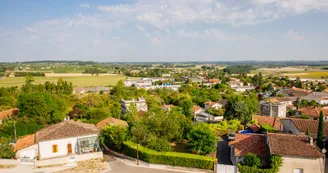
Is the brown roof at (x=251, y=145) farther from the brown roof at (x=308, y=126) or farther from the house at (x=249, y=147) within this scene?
the brown roof at (x=308, y=126)

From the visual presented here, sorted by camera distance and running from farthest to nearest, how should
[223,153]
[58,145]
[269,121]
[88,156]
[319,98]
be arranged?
[319,98]
[269,121]
[223,153]
[88,156]
[58,145]

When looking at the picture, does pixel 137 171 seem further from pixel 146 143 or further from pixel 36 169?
pixel 36 169

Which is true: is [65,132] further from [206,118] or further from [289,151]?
[206,118]

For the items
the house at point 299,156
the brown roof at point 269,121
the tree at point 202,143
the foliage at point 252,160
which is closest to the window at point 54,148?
the tree at point 202,143

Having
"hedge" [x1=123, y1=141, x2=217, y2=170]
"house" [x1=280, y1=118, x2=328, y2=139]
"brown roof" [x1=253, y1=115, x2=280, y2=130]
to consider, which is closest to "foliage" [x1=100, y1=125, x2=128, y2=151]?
"hedge" [x1=123, y1=141, x2=217, y2=170]

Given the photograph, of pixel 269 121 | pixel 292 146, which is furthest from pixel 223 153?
pixel 269 121

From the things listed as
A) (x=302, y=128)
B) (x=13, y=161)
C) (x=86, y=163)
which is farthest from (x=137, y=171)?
(x=302, y=128)

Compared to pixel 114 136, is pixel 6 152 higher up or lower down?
lower down

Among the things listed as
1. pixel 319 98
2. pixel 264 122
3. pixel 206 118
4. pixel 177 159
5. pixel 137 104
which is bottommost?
pixel 206 118
